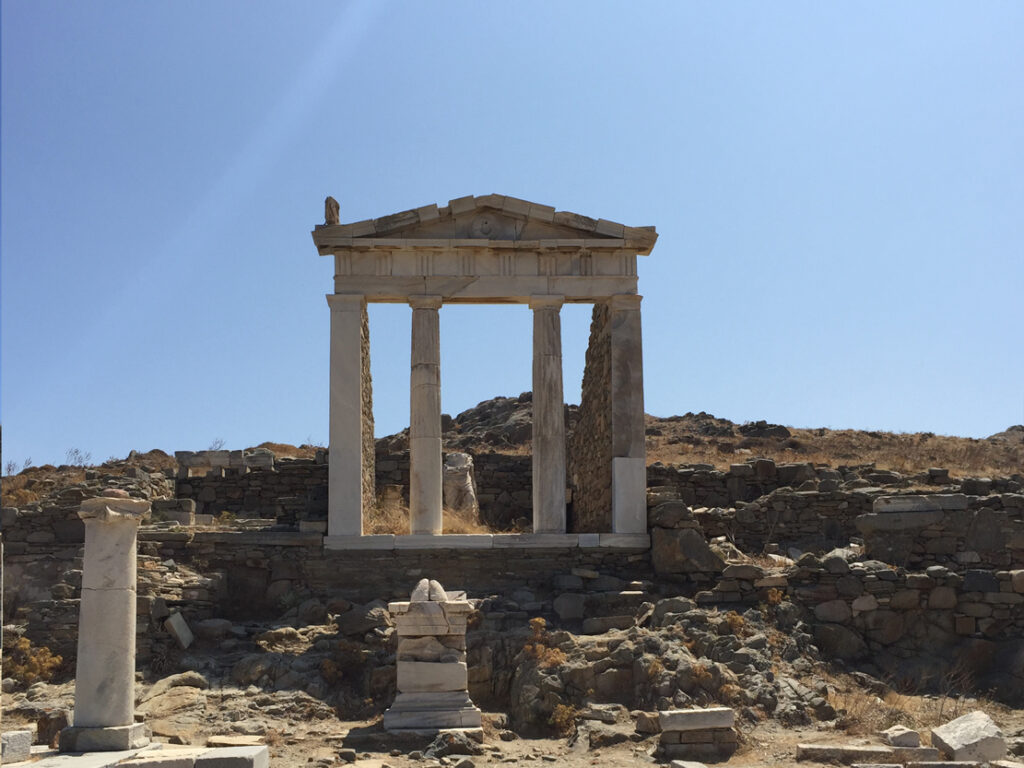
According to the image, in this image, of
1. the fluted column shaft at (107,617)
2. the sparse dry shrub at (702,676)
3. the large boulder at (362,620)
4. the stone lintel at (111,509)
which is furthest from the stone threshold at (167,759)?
the sparse dry shrub at (702,676)

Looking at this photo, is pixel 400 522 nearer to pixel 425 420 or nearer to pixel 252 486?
pixel 425 420

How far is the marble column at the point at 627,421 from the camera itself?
720 inches

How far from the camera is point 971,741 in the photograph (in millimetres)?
10727

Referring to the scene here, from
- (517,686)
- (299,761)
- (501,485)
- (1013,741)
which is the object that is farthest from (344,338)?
(1013,741)

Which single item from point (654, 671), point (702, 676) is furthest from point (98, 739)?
point (702, 676)

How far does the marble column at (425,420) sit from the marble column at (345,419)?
3.00 feet

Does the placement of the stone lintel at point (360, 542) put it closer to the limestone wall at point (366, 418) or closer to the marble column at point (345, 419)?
the marble column at point (345, 419)

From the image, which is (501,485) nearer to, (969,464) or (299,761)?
(299,761)

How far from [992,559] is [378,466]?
37.3 ft

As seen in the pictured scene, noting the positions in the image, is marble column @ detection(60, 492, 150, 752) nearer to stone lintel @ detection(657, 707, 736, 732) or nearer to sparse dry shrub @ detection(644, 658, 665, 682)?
stone lintel @ detection(657, 707, 736, 732)

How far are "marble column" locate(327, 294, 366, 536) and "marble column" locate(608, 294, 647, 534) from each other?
4337 mm

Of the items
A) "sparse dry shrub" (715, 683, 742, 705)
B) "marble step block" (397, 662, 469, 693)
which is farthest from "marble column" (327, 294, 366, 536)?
"sparse dry shrub" (715, 683, 742, 705)

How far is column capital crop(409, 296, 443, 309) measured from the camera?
18.9 meters

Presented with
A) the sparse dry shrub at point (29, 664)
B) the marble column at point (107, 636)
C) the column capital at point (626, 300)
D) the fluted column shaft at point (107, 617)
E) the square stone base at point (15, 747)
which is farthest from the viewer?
the column capital at point (626, 300)
